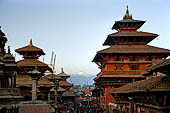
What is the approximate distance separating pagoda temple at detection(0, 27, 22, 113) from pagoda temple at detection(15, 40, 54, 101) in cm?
1271

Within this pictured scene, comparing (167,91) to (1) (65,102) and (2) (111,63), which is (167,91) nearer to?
(2) (111,63)

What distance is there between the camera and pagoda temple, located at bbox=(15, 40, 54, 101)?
119 feet

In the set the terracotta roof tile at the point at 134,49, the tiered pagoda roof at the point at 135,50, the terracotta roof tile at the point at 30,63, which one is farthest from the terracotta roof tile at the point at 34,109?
the terracotta roof tile at the point at 134,49

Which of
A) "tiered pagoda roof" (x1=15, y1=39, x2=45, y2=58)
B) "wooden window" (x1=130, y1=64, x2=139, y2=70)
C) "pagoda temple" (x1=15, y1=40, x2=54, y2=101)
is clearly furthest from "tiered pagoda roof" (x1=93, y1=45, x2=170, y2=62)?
"tiered pagoda roof" (x1=15, y1=39, x2=45, y2=58)

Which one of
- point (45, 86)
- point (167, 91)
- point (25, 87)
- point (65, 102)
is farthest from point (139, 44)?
point (65, 102)

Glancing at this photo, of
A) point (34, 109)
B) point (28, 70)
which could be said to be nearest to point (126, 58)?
point (28, 70)

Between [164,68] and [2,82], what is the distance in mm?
12784

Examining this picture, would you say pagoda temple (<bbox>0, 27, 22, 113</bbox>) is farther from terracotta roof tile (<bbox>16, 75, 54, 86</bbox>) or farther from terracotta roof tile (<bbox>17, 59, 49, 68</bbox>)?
terracotta roof tile (<bbox>17, 59, 49, 68</bbox>)

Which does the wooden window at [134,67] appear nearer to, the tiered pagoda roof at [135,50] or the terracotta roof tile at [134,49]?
the tiered pagoda roof at [135,50]

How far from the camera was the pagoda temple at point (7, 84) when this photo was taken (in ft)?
61.3

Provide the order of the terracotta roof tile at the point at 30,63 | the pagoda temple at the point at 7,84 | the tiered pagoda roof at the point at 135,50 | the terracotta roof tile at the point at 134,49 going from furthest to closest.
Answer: the terracotta roof tile at the point at 30,63 < the terracotta roof tile at the point at 134,49 < the tiered pagoda roof at the point at 135,50 < the pagoda temple at the point at 7,84

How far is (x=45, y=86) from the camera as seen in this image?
37.6 meters

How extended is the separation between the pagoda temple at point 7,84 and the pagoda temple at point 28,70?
1271cm

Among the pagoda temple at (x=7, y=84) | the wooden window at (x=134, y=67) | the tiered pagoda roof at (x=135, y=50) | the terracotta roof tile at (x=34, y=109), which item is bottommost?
the terracotta roof tile at (x=34, y=109)
